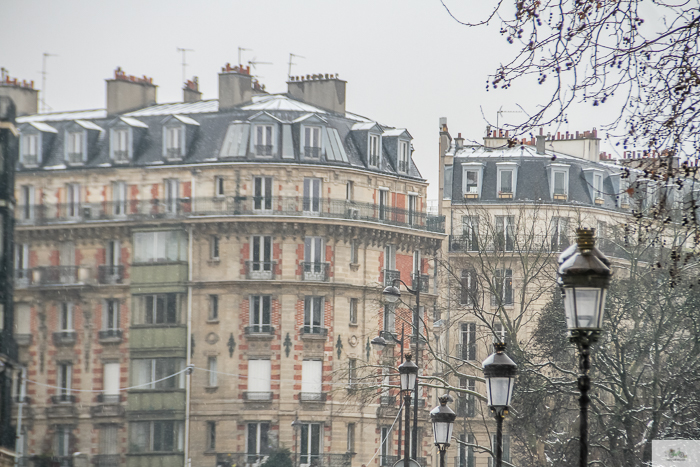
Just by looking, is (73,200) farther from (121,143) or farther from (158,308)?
(158,308)

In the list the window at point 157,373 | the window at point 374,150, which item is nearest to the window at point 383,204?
the window at point 374,150

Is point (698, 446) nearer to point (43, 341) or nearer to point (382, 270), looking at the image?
point (382, 270)

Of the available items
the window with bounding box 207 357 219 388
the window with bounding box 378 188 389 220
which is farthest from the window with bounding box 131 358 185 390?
the window with bounding box 378 188 389 220

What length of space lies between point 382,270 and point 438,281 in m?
4.14

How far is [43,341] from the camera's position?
54.6 metres

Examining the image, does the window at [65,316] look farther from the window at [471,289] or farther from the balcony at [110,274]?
the window at [471,289]

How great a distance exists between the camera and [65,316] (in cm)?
5478

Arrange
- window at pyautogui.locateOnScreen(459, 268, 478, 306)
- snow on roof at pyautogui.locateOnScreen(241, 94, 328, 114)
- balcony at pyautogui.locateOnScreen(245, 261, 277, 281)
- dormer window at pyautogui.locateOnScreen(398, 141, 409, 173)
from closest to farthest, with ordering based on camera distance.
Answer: window at pyautogui.locateOnScreen(459, 268, 478, 306), balcony at pyautogui.locateOnScreen(245, 261, 277, 281), snow on roof at pyautogui.locateOnScreen(241, 94, 328, 114), dormer window at pyautogui.locateOnScreen(398, 141, 409, 173)

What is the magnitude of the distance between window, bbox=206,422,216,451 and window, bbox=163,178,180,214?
10.0 m

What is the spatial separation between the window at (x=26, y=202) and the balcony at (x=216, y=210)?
7 cm

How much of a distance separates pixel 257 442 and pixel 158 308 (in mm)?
7928

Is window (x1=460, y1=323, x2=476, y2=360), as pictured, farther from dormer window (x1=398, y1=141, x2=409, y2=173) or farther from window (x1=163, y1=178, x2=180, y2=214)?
window (x1=163, y1=178, x2=180, y2=214)

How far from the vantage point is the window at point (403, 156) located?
→ 57.2 meters

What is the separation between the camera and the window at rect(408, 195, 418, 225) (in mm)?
57000
